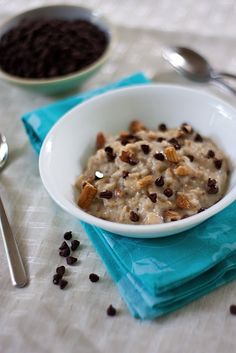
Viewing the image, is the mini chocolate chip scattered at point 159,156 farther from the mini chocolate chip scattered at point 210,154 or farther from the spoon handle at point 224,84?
the spoon handle at point 224,84

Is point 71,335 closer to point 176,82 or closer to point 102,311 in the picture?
point 102,311

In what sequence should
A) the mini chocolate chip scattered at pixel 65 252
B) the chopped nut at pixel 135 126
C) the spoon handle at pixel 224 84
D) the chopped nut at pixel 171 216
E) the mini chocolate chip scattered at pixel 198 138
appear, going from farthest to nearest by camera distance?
the spoon handle at pixel 224 84 → the chopped nut at pixel 135 126 → the mini chocolate chip scattered at pixel 198 138 → the mini chocolate chip scattered at pixel 65 252 → the chopped nut at pixel 171 216

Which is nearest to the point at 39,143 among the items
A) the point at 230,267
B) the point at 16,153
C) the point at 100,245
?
the point at 16,153

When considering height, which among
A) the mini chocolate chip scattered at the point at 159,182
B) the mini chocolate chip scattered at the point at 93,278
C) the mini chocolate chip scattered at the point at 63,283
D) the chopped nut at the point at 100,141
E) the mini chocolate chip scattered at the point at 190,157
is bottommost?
the mini chocolate chip scattered at the point at 63,283

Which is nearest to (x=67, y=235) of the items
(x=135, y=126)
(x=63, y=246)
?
(x=63, y=246)

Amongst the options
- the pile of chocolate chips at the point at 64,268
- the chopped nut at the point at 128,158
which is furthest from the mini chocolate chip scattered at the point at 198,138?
the pile of chocolate chips at the point at 64,268

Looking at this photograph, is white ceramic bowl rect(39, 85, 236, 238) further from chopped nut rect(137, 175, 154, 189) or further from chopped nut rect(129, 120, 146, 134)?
chopped nut rect(137, 175, 154, 189)
